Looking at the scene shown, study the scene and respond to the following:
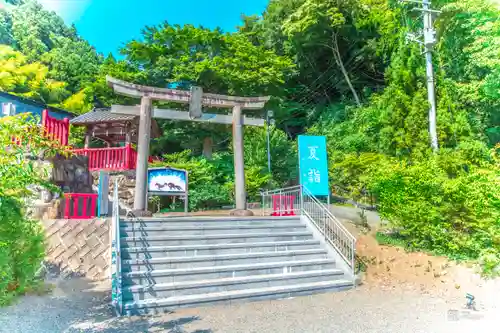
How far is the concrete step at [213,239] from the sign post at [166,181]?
287 centimetres

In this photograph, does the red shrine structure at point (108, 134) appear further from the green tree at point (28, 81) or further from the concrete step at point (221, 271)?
the green tree at point (28, 81)

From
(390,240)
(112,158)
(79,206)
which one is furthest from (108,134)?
(390,240)

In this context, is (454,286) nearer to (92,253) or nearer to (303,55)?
(92,253)

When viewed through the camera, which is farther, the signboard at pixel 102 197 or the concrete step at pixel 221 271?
the signboard at pixel 102 197

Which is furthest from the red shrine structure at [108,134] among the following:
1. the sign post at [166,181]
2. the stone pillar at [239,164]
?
the stone pillar at [239,164]

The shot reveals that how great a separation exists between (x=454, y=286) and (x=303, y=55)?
19909mm

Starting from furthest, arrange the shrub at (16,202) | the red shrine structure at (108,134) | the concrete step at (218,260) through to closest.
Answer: the red shrine structure at (108,134)
the concrete step at (218,260)
the shrub at (16,202)

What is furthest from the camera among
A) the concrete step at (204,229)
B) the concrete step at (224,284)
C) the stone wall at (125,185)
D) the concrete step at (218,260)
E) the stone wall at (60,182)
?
the stone wall at (125,185)

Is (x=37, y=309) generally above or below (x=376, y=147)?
below

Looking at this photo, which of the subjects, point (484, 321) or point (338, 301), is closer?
point (484, 321)

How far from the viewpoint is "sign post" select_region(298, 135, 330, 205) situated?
392 inches

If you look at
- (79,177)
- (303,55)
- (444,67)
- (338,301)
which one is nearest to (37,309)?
(338,301)

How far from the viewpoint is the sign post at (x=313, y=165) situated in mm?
9945

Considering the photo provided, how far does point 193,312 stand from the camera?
5277mm
